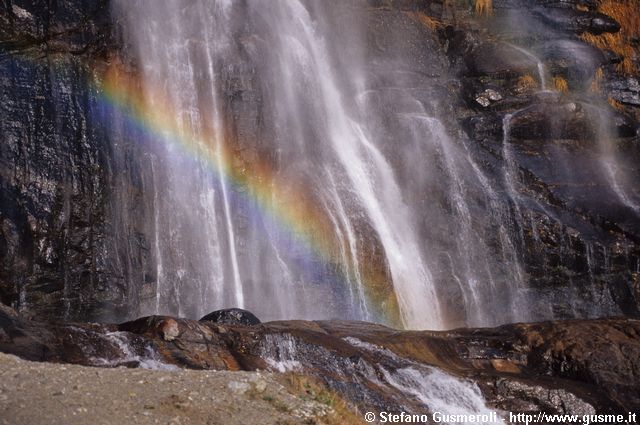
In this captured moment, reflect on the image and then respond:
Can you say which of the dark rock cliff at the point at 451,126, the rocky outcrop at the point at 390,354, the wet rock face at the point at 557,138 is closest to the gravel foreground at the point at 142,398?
the rocky outcrop at the point at 390,354

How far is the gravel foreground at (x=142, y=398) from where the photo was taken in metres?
8.11

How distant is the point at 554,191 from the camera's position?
23438 mm

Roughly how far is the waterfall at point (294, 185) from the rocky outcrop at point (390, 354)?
474 cm

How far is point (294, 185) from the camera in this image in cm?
2097

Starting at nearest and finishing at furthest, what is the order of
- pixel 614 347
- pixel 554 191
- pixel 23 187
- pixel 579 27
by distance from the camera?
1. pixel 614 347
2. pixel 23 187
3. pixel 554 191
4. pixel 579 27

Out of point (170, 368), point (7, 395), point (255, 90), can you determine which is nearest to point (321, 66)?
point (255, 90)

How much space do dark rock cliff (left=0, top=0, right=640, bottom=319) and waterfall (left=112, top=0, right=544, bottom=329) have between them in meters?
0.72

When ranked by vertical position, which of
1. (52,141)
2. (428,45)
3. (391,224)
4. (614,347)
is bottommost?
(614,347)

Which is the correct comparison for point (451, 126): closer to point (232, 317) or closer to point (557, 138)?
point (557, 138)

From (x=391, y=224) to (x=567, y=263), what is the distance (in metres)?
4.99

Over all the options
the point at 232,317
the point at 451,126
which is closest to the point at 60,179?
the point at 232,317

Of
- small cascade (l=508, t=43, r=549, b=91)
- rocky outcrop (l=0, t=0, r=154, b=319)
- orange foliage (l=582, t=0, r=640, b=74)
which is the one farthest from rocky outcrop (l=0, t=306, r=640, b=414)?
orange foliage (l=582, t=0, r=640, b=74)

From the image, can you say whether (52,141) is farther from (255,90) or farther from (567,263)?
(567,263)

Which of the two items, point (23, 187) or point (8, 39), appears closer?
point (23, 187)
